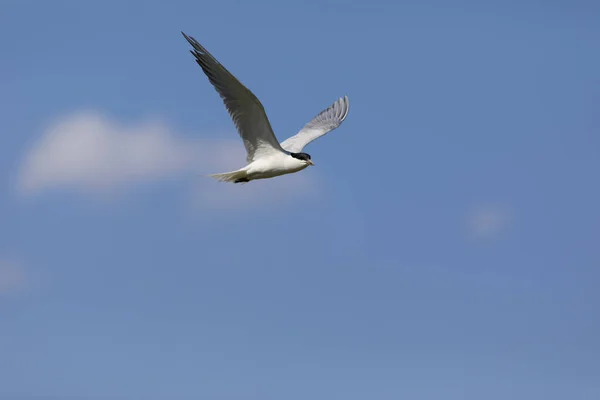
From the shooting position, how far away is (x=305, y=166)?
22828mm

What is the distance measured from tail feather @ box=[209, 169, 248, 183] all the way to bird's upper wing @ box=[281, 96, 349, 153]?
275cm

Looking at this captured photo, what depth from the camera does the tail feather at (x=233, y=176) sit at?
22.6 m

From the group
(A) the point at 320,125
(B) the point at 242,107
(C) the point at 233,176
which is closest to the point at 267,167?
(C) the point at 233,176

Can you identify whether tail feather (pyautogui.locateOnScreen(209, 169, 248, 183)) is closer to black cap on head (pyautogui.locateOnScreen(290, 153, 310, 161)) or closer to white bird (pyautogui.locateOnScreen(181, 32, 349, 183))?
white bird (pyautogui.locateOnScreen(181, 32, 349, 183))

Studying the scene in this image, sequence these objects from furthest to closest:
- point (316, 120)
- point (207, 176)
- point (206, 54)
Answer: point (316, 120), point (207, 176), point (206, 54)

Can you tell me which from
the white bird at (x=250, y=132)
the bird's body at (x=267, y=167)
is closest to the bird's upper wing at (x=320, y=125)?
the white bird at (x=250, y=132)

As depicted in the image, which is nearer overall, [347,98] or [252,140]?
[252,140]

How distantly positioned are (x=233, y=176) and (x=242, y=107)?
2049 mm

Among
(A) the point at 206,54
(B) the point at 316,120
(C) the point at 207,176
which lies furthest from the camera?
(B) the point at 316,120

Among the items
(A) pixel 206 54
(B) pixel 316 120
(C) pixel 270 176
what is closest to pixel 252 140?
(C) pixel 270 176

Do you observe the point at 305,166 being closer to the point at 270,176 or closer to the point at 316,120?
the point at 270,176

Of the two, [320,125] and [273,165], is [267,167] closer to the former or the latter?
[273,165]

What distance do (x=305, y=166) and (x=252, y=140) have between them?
4.54 feet

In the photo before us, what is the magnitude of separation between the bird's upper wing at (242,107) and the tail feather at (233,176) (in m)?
0.42
